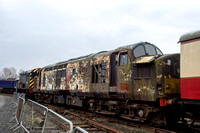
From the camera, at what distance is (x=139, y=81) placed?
7961mm

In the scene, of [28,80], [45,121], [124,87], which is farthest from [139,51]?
[28,80]

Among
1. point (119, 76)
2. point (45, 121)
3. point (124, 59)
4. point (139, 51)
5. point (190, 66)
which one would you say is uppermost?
point (139, 51)

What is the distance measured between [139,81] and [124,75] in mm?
923

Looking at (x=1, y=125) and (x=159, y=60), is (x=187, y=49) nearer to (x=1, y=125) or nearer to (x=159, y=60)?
(x=159, y=60)

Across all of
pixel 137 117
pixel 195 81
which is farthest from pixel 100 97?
pixel 195 81

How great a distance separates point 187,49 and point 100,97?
5582mm

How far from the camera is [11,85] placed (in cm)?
3531

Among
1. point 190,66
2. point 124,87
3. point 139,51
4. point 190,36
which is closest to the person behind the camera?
point 190,66

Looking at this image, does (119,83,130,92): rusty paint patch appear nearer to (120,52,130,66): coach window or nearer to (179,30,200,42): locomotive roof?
(120,52,130,66): coach window

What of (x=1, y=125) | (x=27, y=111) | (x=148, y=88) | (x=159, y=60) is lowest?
(x=1, y=125)

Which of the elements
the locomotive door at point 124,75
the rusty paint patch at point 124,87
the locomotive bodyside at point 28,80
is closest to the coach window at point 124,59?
the locomotive door at point 124,75

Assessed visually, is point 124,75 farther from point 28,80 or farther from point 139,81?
point 28,80

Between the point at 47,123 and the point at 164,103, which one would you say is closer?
the point at 47,123

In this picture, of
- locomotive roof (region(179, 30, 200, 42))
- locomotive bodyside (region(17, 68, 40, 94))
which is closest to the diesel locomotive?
locomotive roof (region(179, 30, 200, 42))
